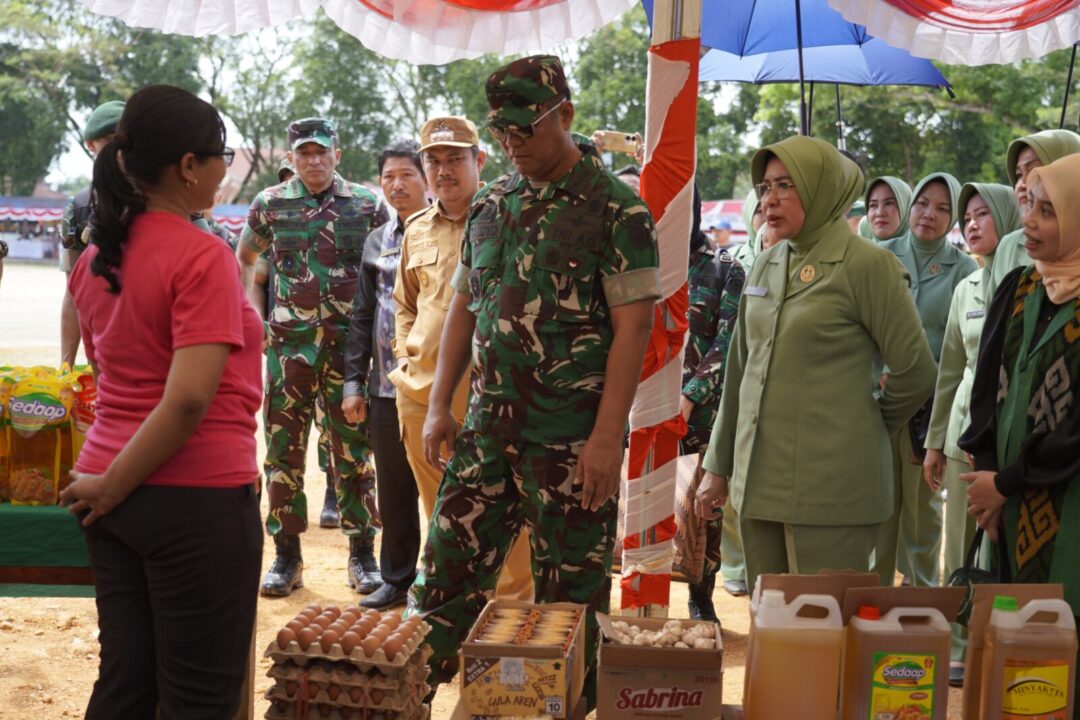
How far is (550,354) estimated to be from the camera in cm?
340

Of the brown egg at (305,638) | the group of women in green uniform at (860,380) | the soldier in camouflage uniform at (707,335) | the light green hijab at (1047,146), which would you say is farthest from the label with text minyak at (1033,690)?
the soldier in camouflage uniform at (707,335)

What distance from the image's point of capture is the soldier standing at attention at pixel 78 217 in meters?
4.22

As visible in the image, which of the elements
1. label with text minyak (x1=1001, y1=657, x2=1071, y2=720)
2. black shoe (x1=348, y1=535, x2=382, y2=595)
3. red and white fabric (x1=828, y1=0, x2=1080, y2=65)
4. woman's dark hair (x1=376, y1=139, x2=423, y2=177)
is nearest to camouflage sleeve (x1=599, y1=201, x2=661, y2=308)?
label with text minyak (x1=1001, y1=657, x2=1071, y2=720)

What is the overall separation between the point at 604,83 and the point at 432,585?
4038 cm

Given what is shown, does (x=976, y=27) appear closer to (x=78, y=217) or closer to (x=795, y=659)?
(x=795, y=659)

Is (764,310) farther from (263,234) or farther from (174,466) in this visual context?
(263,234)

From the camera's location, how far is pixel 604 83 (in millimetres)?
42438

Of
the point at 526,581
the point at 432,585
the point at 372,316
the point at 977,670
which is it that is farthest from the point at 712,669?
the point at 372,316

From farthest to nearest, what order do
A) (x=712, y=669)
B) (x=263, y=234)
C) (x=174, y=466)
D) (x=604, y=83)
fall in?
(x=604, y=83)
(x=263, y=234)
(x=712, y=669)
(x=174, y=466)

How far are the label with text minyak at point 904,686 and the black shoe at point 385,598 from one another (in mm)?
3238

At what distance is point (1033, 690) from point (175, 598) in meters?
2.05

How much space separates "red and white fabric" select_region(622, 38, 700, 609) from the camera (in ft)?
12.4

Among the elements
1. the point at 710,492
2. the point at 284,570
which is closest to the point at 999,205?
the point at 710,492

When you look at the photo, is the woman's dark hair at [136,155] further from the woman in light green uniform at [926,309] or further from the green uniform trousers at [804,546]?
the woman in light green uniform at [926,309]
